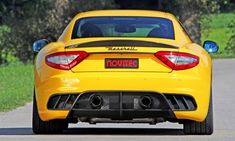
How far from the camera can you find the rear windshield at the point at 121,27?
42.3 feet

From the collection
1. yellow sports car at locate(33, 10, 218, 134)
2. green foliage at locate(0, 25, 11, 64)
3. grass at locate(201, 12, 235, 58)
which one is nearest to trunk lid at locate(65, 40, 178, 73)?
yellow sports car at locate(33, 10, 218, 134)

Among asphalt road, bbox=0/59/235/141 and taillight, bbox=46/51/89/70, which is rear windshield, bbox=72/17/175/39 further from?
asphalt road, bbox=0/59/235/141

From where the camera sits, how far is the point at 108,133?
1302 centimetres

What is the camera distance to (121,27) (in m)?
13.0

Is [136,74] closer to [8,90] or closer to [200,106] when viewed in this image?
[200,106]

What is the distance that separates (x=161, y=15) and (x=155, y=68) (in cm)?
144

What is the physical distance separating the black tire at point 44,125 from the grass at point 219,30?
95.7 ft

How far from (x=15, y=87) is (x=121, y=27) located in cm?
1149

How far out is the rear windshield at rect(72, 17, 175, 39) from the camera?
12883 mm

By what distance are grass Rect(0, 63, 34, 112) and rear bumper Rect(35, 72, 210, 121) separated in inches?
221

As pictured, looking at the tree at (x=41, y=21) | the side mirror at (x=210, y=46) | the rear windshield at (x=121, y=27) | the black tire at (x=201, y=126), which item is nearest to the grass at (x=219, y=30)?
the tree at (x=41, y=21)

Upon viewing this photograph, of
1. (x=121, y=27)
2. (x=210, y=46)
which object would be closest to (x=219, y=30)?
(x=210, y=46)

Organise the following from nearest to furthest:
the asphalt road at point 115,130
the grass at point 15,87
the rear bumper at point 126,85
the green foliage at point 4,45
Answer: the rear bumper at point 126,85, the asphalt road at point 115,130, the grass at point 15,87, the green foliage at point 4,45

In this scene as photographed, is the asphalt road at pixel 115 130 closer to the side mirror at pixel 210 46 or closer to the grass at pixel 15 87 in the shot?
the grass at pixel 15 87
